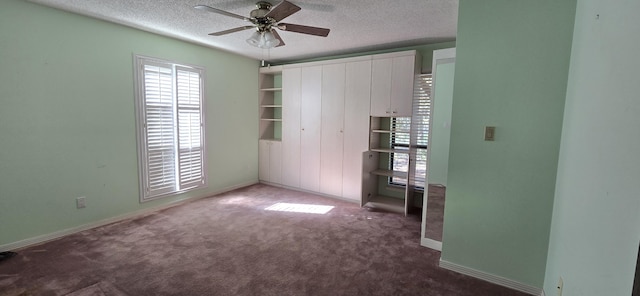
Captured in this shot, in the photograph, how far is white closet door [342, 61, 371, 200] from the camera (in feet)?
13.6

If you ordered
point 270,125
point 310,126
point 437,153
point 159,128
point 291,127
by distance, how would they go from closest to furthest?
1. point 437,153
2. point 159,128
3. point 310,126
4. point 291,127
5. point 270,125

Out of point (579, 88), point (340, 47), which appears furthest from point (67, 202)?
point (579, 88)

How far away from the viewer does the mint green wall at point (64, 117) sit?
2.62 m

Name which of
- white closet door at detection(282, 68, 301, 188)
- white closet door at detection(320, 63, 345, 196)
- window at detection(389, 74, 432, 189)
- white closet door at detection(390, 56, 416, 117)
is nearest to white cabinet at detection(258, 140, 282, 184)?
white closet door at detection(282, 68, 301, 188)

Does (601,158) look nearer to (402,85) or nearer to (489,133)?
(489,133)

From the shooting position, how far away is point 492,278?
2273 mm

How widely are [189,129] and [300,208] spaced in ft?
6.66

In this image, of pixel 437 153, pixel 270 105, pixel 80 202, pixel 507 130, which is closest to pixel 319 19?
pixel 437 153

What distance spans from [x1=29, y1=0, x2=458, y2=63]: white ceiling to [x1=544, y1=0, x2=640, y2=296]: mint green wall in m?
1.35

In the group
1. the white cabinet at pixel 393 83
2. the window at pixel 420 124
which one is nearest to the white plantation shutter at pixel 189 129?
the white cabinet at pixel 393 83

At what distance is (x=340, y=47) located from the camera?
4.15 m

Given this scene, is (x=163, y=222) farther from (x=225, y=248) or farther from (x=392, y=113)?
(x=392, y=113)

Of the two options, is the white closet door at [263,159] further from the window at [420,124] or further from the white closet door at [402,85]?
the window at [420,124]

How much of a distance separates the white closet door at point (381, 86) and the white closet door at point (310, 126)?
36.7 inches
